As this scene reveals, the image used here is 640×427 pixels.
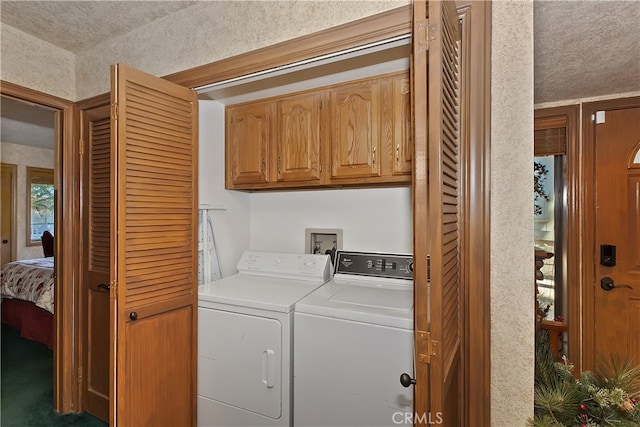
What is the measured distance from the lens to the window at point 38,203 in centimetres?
533

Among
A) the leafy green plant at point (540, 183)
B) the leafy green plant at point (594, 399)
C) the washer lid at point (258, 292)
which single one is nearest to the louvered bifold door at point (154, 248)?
the washer lid at point (258, 292)

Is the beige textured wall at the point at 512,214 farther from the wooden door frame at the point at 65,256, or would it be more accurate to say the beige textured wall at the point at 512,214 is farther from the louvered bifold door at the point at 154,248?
the wooden door frame at the point at 65,256

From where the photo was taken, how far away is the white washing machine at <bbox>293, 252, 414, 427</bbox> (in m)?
1.40

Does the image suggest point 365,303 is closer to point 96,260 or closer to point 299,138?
point 299,138

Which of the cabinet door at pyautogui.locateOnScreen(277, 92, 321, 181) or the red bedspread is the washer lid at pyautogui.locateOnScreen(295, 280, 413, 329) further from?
the red bedspread

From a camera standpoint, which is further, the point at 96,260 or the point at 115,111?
the point at 96,260

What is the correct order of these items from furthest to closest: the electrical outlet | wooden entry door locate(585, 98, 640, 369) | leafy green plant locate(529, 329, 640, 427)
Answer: the electrical outlet < wooden entry door locate(585, 98, 640, 369) < leafy green plant locate(529, 329, 640, 427)

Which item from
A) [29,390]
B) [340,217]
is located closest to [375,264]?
[340,217]

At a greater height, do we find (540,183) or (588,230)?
(540,183)

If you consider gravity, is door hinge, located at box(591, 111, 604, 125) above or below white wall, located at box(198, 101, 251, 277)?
above

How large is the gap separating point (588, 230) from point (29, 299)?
526 cm

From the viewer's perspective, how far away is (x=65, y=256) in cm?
221

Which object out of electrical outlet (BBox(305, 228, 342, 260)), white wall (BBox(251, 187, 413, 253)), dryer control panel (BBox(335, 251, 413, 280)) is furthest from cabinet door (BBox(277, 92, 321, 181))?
dryer control panel (BBox(335, 251, 413, 280))

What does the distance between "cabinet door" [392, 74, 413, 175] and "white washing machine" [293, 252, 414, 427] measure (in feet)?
2.57
